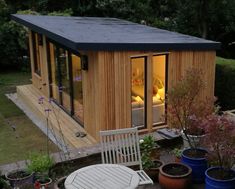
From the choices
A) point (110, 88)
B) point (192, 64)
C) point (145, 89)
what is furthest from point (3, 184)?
point (192, 64)

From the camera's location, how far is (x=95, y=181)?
5.63 m

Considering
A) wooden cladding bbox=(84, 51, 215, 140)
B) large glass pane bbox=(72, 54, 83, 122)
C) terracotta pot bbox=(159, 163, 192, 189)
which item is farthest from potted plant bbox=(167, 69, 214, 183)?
large glass pane bbox=(72, 54, 83, 122)

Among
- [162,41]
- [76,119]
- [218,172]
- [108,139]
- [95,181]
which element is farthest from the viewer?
[76,119]

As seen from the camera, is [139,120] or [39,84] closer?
[139,120]

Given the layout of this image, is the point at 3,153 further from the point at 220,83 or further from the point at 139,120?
the point at 220,83

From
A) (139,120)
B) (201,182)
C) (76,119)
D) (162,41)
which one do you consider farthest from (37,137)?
(201,182)

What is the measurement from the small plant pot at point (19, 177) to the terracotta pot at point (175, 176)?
2.15 m

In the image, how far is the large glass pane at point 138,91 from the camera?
31.7ft

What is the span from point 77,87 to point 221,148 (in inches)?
233

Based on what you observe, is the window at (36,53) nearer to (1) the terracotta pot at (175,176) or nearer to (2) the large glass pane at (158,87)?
(2) the large glass pane at (158,87)

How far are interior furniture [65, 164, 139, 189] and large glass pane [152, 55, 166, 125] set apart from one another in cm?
433

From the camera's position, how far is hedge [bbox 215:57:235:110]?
12.5 meters

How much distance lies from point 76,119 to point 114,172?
550 centimetres

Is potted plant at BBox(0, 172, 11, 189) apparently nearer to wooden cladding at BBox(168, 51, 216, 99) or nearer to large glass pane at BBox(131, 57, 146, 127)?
large glass pane at BBox(131, 57, 146, 127)
